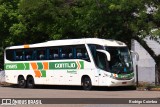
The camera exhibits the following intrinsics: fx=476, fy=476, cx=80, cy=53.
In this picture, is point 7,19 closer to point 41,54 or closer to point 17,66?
point 17,66

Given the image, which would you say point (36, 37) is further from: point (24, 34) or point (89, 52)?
point (89, 52)

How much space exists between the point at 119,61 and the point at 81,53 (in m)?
2.56

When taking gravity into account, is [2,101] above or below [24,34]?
below

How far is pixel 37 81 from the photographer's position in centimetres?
3450

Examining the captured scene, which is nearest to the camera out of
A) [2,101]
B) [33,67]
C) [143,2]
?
[2,101]

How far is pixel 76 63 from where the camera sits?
30.9m

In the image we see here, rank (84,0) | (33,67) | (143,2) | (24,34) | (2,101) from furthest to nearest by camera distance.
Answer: (24,34), (33,67), (84,0), (143,2), (2,101)

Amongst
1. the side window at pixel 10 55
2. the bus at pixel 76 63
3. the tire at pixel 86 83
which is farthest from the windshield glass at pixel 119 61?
the side window at pixel 10 55

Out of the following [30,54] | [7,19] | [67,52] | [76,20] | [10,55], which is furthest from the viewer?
[7,19]

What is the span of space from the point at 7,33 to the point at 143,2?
570 inches

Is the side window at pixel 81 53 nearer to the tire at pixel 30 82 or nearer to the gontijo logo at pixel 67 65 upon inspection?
the gontijo logo at pixel 67 65

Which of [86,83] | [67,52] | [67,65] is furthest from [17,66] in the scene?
[86,83]

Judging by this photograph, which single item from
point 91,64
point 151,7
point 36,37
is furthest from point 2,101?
point 36,37

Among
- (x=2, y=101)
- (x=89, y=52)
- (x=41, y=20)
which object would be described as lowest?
(x=2, y=101)
